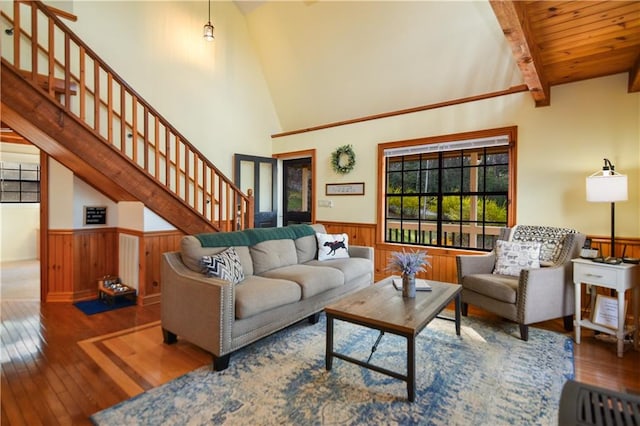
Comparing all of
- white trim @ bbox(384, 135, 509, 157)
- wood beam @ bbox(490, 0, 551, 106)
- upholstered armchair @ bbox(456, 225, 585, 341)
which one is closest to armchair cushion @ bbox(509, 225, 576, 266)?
upholstered armchair @ bbox(456, 225, 585, 341)

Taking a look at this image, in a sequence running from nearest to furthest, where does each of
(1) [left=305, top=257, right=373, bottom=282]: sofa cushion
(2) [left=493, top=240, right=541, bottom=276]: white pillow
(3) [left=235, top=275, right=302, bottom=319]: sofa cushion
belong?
(3) [left=235, top=275, right=302, bottom=319]: sofa cushion, (2) [left=493, top=240, right=541, bottom=276]: white pillow, (1) [left=305, top=257, right=373, bottom=282]: sofa cushion

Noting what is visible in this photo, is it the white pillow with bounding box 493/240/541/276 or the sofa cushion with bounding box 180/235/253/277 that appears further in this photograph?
the white pillow with bounding box 493/240/541/276

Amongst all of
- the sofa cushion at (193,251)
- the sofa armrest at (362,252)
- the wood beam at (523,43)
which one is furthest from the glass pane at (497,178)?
the sofa cushion at (193,251)

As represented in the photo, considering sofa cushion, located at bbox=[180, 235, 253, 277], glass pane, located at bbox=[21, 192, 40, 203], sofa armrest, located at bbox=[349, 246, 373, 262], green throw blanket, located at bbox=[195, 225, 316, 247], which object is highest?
glass pane, located at bbox=[21, 192, 40, 203]

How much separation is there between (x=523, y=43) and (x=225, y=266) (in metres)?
2.94

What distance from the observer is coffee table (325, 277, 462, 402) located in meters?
1.98

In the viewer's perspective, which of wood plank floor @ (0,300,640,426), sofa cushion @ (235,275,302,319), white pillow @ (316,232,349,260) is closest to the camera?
wood plank floor @ (0,300,640,426)

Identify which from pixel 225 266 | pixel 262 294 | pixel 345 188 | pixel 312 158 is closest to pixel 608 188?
pixel 262 294

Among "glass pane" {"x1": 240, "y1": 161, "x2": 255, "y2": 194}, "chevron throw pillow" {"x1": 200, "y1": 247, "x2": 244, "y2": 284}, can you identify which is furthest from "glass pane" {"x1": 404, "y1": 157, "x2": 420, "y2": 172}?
"chevron throw pillow" {"x1": 200, "y1": 247, "x2": 244, "y2": 284}

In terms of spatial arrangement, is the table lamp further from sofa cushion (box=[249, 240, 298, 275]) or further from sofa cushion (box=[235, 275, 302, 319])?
sofa cushion (box=[249, 240, 298, 275])

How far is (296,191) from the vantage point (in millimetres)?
6316

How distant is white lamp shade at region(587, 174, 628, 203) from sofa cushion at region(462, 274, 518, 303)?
1048 millimetres

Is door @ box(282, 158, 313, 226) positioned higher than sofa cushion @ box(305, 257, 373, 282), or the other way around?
door @ box(282, 158, 313, 226)

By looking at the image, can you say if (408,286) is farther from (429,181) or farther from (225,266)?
(429,181)
